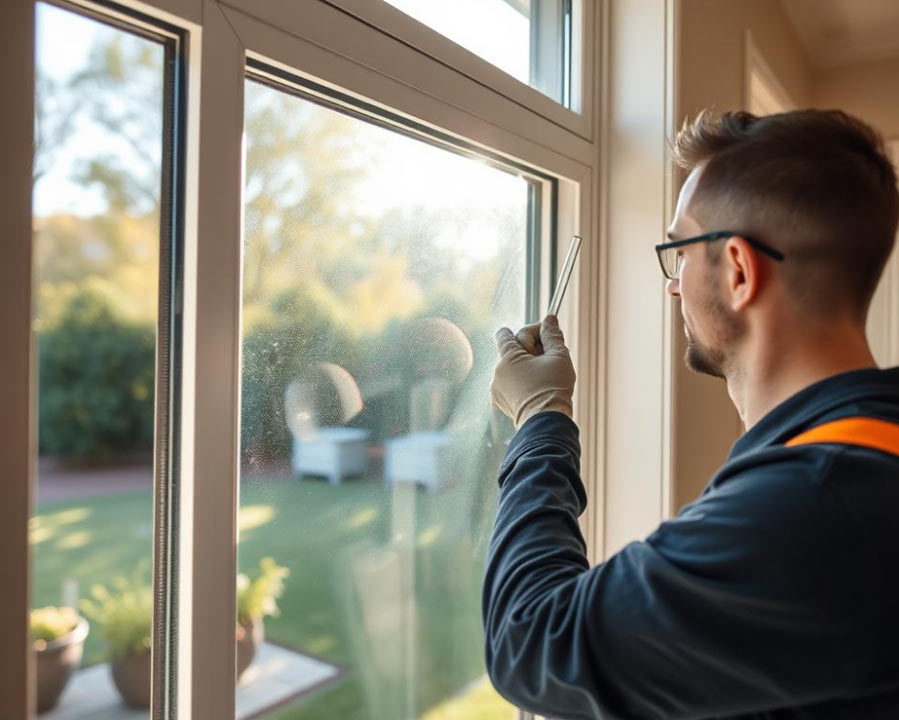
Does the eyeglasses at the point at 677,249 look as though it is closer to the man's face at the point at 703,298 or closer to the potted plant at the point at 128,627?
the man's face at the point at 703,298

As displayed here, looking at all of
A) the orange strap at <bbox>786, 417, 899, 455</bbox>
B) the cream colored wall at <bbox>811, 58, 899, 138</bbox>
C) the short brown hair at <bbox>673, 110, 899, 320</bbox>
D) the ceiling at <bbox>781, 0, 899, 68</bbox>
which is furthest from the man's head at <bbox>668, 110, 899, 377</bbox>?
the cream colored wall at <bbox>811, 58, 899, 138</bbox>

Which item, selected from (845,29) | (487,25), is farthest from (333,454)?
(845,29)

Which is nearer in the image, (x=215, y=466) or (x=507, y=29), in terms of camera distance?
(x=215, y=466)

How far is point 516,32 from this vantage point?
1267mm

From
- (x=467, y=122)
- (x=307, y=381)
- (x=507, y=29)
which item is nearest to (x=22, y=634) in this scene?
(x=307, y=381)

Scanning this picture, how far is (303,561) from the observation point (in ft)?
2.95

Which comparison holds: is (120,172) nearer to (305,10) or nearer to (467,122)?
(305,10)

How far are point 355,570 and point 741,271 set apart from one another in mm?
578

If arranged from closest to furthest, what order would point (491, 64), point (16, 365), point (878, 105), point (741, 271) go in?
point (16, 365) < point (741, 271) < point (491, 64) < point (878, 105)

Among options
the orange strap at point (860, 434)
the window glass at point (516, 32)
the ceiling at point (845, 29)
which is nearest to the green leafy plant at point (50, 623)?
the orange strap at point (860, 434)

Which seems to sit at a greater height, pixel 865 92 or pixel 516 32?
pixel 865 92

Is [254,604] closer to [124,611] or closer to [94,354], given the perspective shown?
[124,611]

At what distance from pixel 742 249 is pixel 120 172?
0.57 metres

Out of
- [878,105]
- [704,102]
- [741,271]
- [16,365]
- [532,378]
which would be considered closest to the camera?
[16,365]
